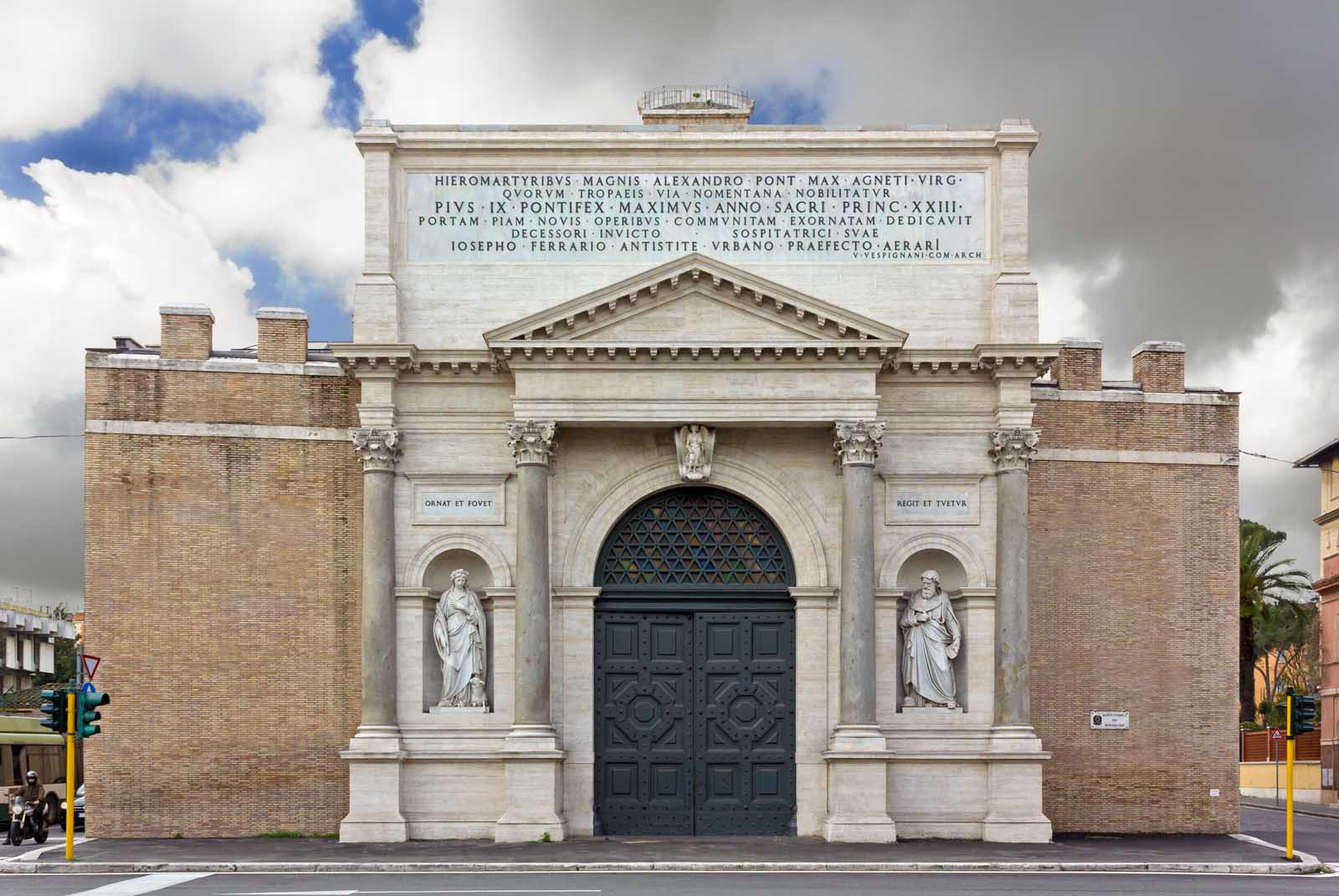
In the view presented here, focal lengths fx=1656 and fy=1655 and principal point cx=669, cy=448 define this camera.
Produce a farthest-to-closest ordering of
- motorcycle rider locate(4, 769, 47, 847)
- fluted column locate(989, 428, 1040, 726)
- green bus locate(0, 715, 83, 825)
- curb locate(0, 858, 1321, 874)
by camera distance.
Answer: green bus locate(0, 715, 83, 825) < motorcycle rider locate(4, 769, 47, 847) < fluted column locate(989, 428, 1040, 726) < curb locate(0, 858, 1321, 874)

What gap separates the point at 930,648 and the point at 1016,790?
264 cm

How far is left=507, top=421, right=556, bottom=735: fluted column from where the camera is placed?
26.4 meters

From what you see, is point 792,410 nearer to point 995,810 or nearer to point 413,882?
point 995,810

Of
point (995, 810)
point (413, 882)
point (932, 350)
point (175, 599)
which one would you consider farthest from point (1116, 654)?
point (175, 599)

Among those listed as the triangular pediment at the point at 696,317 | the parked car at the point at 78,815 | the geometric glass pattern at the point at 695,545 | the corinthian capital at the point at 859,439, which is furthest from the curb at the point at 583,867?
the parked car at the point at 78,815

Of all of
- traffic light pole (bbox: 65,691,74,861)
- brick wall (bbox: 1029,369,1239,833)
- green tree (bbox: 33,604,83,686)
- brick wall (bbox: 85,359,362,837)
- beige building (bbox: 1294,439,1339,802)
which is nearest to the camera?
traffic light pole (bbox: 65,691,74,861)

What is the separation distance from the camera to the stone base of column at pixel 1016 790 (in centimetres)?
2641

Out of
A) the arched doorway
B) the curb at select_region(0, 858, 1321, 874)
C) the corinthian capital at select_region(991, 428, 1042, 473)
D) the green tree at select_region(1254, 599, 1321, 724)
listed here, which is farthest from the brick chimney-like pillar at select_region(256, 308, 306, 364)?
the green tree at select_region(1254, 599, 1321, 724)

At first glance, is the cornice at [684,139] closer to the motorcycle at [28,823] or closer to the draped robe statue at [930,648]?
the draped robe statue at [930,648]

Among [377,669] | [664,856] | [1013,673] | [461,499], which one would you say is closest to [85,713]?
[377,669]

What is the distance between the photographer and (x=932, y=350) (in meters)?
27.3

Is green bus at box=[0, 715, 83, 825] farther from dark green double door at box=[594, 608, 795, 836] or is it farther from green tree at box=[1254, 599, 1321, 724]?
green tree at box=[1254, 599, 1321, 724]

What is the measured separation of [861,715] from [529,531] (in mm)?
6066

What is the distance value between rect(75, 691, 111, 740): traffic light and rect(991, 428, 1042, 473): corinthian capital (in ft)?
47.5
